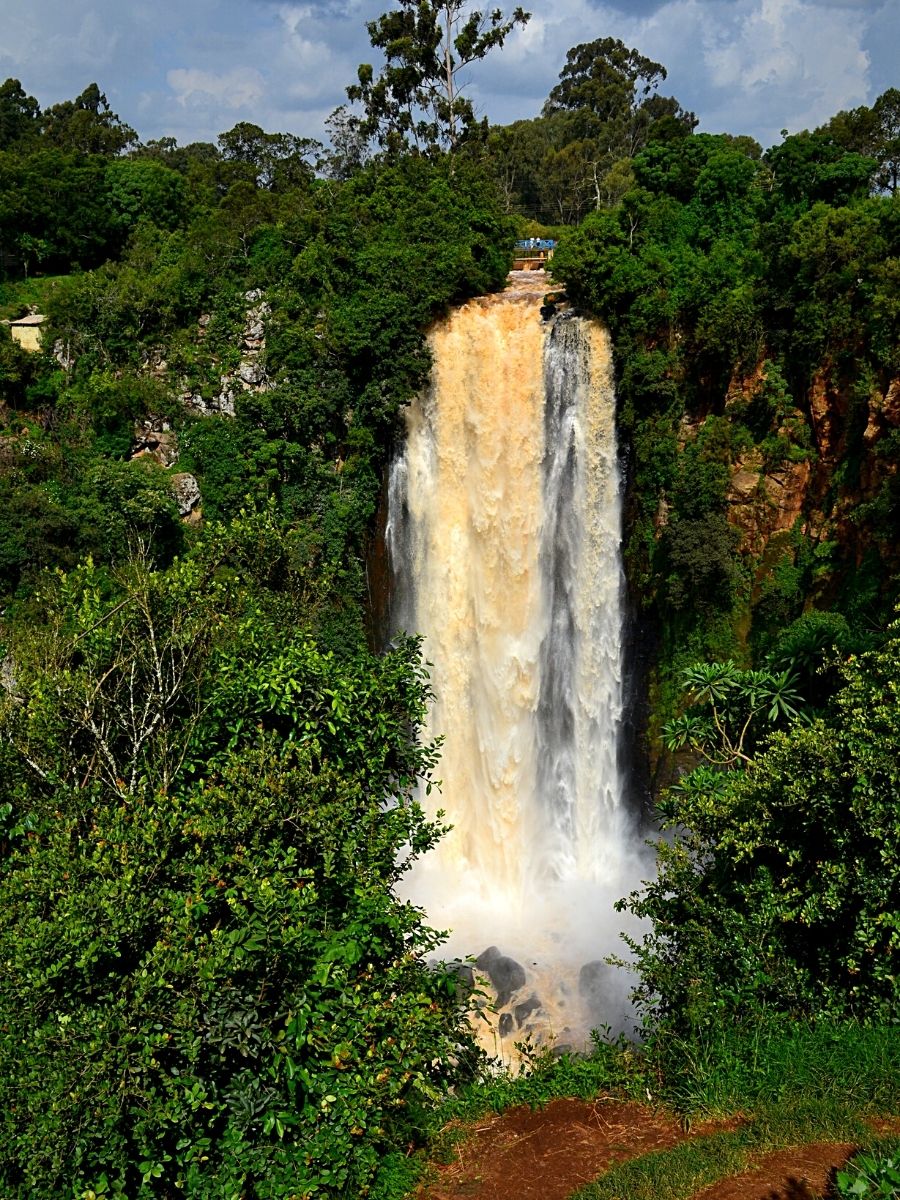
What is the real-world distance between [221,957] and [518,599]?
16.8 meters

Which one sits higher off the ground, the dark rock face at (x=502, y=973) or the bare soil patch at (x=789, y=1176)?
the bare soil patch at (x=789, y=1176)

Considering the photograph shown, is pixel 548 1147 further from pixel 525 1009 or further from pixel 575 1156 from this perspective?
pixel 525 1009

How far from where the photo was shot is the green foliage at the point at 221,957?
23.2 feet

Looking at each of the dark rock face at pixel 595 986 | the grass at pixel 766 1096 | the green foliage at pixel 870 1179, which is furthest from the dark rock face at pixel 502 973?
the green foliage at pixel 870 1179

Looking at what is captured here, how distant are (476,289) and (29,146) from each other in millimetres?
31085

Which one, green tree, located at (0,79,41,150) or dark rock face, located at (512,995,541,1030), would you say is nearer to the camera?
dark rock face, located at (512,995,541,1030)

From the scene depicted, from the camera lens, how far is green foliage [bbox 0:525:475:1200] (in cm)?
706

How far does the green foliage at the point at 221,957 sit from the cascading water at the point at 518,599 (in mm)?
12266

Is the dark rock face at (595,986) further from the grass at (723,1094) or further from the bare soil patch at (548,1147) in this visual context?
the bare soil patch at (548,1147)

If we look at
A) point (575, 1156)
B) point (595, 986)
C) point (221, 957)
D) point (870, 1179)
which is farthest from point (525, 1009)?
point (870, 1179)

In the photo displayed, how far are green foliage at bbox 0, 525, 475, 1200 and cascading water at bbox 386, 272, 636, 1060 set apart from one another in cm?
1227

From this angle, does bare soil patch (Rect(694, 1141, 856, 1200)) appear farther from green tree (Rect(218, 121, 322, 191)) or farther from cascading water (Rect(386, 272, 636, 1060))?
green tree (Rect(218, 121, 322, 191))

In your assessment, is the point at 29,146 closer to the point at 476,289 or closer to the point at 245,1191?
the point at 476,289

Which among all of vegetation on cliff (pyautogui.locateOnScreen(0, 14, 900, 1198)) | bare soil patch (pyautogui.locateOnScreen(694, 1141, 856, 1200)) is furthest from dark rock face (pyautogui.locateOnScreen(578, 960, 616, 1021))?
bare soil patch (pyautogui.locateOnScreen(694, 1141, 856, 1200))
